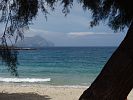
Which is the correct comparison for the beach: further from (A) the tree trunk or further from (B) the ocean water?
(A) the tree trunk

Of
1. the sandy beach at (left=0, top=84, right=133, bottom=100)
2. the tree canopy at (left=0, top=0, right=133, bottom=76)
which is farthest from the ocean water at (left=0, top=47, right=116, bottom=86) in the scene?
the tree canopy at (left=0, top=0, right=133, bottom=76)

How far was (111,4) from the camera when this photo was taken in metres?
5.80

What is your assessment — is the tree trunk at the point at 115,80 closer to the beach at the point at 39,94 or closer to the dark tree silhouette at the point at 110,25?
the dark tree silhouette at the point at 110,25

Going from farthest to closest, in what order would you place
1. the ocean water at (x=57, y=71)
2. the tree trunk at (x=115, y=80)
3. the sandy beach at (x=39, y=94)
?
the ocean water at (x=57, y=71), the sandy beach at (x=39, y=94), the tree trunk at (x=115, y=80)

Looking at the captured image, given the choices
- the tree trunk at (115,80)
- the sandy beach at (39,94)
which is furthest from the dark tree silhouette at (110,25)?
the sandy beach at (39,94)

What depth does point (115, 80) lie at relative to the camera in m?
4.29

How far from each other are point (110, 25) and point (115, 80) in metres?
2.30

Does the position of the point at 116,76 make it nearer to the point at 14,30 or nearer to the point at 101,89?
the point at 101,89

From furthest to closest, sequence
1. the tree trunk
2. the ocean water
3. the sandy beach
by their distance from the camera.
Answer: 1. the ocean water
2. the sandy beach
3. the tree trunk

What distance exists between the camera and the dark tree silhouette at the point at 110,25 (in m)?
4.28

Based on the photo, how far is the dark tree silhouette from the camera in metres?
4.28

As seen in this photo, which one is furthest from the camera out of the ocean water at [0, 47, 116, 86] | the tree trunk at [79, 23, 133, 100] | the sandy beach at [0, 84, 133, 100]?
the ocean water at [0, 47, 116, 86]

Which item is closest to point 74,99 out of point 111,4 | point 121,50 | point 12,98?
point 12,98

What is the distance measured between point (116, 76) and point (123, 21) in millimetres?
2015
